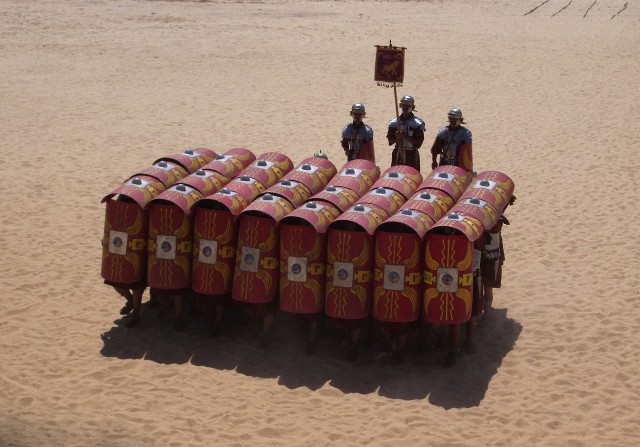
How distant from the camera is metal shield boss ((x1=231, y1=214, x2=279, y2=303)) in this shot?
9.59 meters

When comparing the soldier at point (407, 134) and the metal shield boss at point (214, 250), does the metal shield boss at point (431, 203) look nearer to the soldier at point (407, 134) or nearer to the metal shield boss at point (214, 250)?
the metal shield boss at point (214, 250)

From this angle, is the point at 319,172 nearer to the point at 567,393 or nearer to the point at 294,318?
the point at 294,318

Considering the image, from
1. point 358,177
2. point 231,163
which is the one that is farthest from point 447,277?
point 231,163

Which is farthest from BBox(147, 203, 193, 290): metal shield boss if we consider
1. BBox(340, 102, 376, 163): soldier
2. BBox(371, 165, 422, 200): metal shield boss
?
BBox(340, 102, 376, 163): soldier

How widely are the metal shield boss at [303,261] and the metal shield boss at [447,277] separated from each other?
3.21 feet

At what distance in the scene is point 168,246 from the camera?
993 centimetres

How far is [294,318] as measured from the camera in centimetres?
1014

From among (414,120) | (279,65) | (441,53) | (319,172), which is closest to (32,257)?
(319,172)

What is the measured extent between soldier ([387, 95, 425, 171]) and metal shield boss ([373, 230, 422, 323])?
3236 mm

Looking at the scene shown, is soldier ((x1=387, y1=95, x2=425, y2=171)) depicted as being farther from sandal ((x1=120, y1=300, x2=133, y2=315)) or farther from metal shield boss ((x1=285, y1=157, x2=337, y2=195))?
sandal ((x1=120, y1=300, x2=133, y2=315))

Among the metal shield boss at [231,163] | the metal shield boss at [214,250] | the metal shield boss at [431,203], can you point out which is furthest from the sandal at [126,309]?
the metal shield boss at [431,203]

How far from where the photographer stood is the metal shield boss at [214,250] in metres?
9.76

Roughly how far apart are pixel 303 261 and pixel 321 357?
992mm

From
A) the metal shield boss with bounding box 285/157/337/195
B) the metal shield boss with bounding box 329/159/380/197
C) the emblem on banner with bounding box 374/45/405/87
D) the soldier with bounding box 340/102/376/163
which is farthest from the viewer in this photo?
the emblem on banner with bounding box 374/45/405/87
